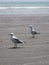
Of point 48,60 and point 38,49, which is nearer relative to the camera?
point 48,60

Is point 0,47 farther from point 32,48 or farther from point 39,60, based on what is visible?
point 39,60

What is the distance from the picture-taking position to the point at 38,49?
10.9m

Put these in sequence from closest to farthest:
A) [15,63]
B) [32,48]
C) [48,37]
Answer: [15,63]
[32,48]
[48,37]

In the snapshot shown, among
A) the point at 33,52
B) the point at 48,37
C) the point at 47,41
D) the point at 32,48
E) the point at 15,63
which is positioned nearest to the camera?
the point at 15,63

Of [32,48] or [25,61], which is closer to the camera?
[25,61]

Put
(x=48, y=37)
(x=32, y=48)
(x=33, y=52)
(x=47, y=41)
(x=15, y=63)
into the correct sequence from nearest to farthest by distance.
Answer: (x=15, y=63) < (x=33, y=52) < (x=32, y=48) < (x=47, y=41) < (x=48, y=37)

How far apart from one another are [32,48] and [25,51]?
62cm

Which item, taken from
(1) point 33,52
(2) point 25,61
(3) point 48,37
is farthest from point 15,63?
(3) point 48,37

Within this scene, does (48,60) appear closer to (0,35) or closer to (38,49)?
(38,49)

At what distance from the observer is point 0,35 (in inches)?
583

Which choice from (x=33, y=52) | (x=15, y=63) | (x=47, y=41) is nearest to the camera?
(x=15, y=63)

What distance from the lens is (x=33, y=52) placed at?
10336 millimetres

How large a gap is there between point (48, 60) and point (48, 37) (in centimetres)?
514

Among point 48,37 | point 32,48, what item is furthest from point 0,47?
point 48,37
